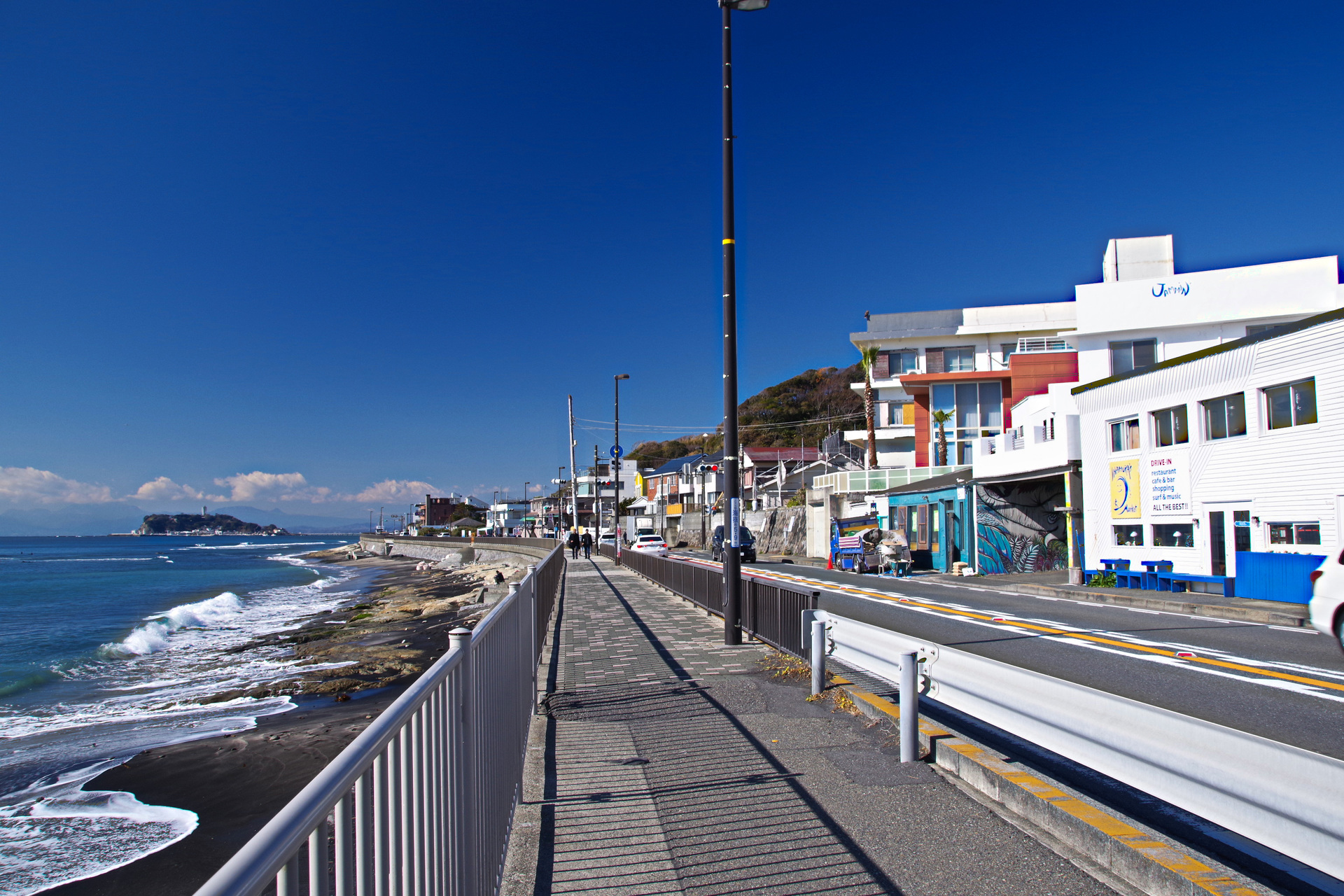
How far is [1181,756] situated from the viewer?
11.1 ft

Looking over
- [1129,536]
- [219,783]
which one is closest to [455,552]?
[1129,536]

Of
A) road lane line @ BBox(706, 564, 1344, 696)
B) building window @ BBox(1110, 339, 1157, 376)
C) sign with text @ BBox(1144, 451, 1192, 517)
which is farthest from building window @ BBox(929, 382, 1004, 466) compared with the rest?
road lane line @ BBox(706, 564, 1344, 696)

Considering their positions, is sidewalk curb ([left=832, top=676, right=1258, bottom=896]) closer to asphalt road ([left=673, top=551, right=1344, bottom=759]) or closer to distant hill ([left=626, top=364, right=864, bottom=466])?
asphalt road ([left=673, top=551, right=1344, bottom=759])

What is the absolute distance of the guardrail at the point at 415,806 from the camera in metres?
1.54

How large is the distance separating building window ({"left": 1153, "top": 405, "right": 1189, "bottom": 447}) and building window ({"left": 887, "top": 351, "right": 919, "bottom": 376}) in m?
35.4

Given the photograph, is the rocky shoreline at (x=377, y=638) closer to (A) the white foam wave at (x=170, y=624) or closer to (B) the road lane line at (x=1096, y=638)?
(A) the white foam wave at (x=170, y=624)

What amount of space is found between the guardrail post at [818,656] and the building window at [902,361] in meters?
52.2

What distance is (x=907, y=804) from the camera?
4.93m

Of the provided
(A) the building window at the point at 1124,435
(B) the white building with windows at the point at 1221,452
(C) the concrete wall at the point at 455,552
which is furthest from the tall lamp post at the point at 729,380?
(C) the concrete wall at the point at 455,552

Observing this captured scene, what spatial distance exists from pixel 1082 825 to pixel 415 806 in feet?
11.0

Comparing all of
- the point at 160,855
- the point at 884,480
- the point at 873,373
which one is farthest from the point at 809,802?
the point at 873,373

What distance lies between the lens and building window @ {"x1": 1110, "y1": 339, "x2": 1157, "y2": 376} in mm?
30734

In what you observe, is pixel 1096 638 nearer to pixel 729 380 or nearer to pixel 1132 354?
pixel 729 380

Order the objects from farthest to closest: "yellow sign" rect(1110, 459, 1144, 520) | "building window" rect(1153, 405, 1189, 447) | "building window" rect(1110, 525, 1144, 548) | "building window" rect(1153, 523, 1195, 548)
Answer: "yellow sign" rect(1110, 459, 1144, 520) → "building window" rect(1110, 525, 1144, 548) → "building window" rect(1153, 405, 1189, 447) → "building window" rect(1153, 523, 1195, 548)
